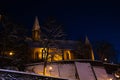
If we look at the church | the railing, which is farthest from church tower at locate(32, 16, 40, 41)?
the railing

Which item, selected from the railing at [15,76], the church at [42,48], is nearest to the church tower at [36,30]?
the church at [42,48]

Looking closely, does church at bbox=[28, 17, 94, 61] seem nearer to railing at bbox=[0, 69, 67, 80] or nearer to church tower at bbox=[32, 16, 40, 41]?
church tower at bbox=[32, 16, 40, 41]

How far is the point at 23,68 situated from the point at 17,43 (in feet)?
15.0

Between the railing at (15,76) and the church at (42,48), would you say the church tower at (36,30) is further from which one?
the railing at (15,76)

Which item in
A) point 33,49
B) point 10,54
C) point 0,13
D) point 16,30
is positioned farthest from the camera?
point 33,49

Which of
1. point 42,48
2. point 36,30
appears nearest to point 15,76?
point 42,48

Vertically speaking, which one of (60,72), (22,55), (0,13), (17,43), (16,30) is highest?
(0,13)

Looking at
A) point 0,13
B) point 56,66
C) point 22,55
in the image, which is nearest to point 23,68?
point 22,55

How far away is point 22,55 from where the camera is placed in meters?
29.8

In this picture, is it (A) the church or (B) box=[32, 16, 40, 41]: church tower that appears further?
(B) box=[32, 16, 40, 41]: church tower

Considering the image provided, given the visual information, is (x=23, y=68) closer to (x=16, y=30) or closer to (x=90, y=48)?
(x=16, y=30)

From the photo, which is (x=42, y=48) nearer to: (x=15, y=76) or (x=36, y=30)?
(x=36, y=30)

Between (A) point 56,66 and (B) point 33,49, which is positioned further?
(B) point 33,49

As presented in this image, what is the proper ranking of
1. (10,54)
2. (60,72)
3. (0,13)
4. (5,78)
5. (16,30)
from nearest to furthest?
(5,78), (60,72), (16,30), (10,54), (0,13)
